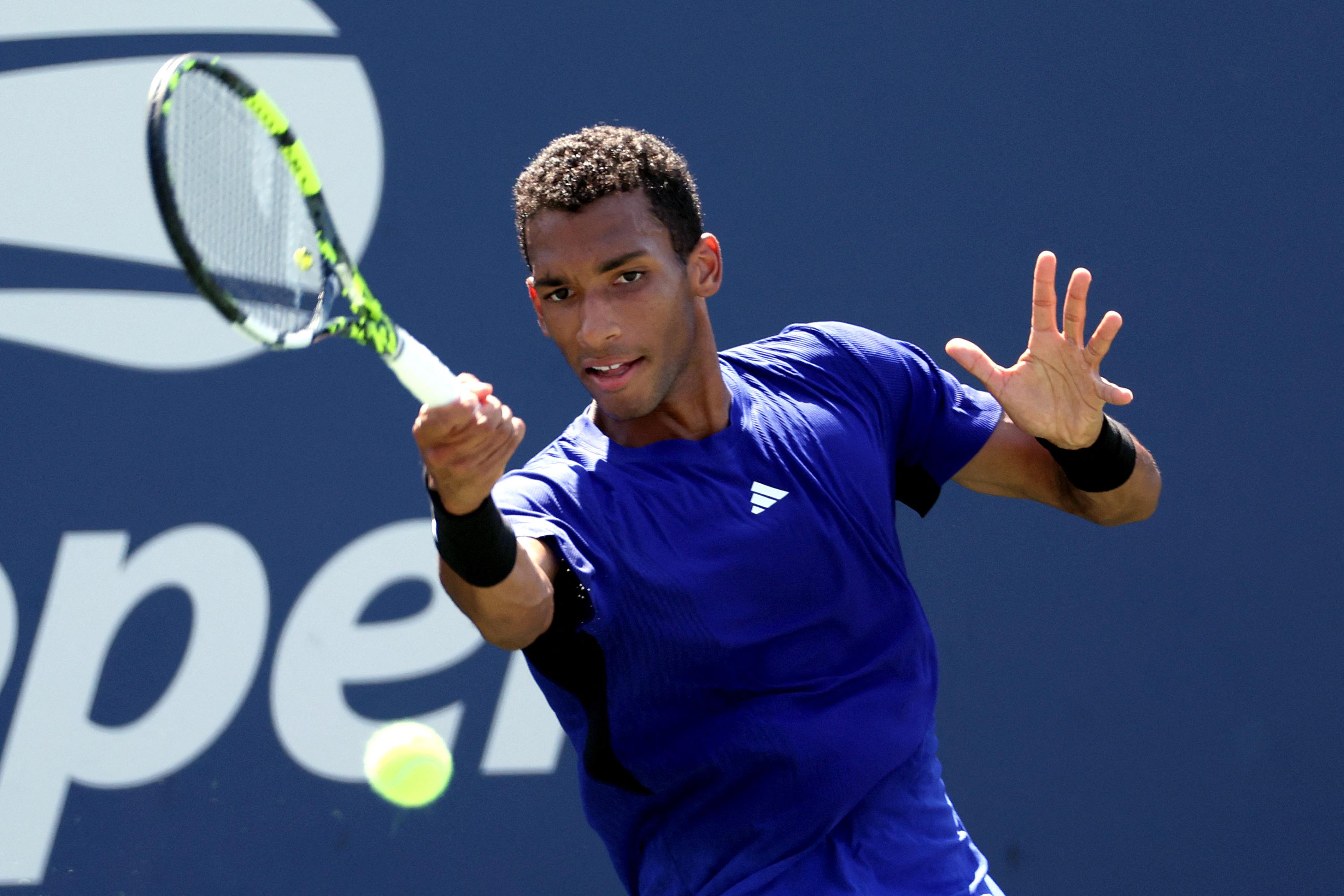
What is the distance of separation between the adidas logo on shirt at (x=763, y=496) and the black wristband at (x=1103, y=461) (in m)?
0.51

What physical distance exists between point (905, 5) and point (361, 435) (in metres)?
1.85

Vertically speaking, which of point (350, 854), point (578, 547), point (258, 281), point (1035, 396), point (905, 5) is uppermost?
point (905, 5)

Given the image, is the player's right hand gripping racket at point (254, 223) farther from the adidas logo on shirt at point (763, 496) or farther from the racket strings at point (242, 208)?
the adidas logo on shirt at point (763, 496)

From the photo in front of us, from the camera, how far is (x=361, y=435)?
3.60 metres

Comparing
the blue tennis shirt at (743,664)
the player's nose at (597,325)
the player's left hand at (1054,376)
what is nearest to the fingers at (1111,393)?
the player's left hand at (1054,376)

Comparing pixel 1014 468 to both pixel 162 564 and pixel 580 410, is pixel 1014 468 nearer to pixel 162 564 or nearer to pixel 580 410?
pixel 580 410

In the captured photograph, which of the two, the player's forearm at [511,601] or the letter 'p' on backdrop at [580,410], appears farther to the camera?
the letter 'p' on backdrop at [580,410]

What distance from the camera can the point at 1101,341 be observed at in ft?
7.36

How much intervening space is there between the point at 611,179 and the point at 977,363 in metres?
0.67

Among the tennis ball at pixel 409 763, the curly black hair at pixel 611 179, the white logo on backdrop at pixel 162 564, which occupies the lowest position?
the tennis ball at pixel 409 763

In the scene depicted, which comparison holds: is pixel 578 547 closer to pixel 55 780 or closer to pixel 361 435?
pixel 361 435

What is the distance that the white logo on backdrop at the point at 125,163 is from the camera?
11.7 feet

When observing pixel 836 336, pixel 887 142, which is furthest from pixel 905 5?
pixel 836 336

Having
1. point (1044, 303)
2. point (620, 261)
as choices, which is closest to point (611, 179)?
point (620, 261)
